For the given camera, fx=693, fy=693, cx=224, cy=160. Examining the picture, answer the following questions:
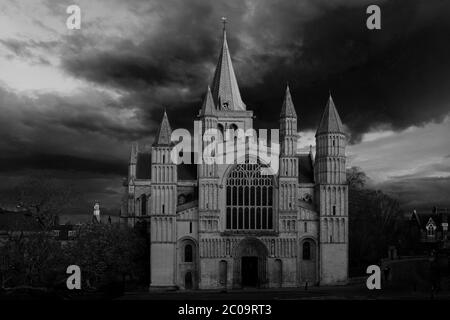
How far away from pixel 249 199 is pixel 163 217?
361 inches

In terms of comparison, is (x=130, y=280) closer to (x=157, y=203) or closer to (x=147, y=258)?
(x=147, y=258)

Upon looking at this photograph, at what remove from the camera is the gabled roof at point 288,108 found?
72750 mm

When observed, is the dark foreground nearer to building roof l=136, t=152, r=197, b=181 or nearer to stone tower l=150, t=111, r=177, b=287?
stone tower l=150, t=111, r=177, b=287

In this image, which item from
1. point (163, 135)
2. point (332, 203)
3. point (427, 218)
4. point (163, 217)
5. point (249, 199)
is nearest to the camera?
point (163, 217)

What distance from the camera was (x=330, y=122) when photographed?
7319 cm

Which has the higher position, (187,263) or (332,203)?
(332,203)

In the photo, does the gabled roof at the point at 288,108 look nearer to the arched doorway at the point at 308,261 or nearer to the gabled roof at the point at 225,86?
the gabled roof at the point at 225,86

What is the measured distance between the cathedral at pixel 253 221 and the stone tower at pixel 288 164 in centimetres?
10

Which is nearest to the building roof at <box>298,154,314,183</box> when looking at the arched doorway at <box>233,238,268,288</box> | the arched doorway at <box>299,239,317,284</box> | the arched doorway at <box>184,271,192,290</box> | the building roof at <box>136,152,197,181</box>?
the arched doorway at <box>299,239,317,284</box>

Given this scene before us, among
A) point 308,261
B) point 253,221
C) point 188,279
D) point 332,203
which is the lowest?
point 188,279

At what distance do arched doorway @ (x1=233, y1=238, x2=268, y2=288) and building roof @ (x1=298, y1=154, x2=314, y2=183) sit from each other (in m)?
9.07

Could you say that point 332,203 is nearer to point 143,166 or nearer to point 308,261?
point 308,261

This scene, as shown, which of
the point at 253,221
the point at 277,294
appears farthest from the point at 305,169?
the point at 277,294

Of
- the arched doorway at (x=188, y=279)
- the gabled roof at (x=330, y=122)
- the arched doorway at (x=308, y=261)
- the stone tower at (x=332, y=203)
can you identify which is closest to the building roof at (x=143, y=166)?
the arched doorway at (x=188, y=279)
